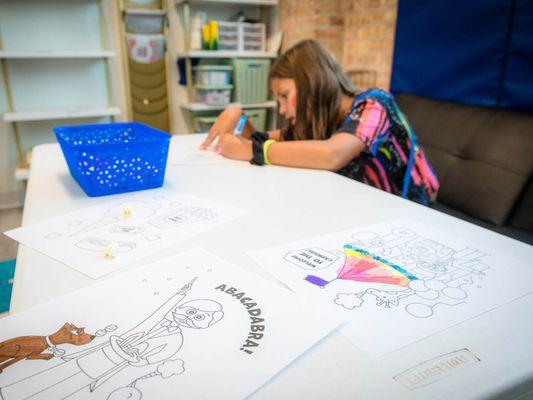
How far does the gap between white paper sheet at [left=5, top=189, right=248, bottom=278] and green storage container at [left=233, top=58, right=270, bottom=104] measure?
2.16 metres

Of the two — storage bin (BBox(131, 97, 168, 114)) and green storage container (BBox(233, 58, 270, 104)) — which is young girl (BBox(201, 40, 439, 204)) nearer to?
green storage container (BBox(233, 58, 270, 104))

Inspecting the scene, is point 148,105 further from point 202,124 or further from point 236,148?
point 236,148

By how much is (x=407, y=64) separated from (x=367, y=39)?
20.2 inches

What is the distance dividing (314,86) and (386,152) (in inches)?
12.3

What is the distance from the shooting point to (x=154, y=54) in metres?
2.91

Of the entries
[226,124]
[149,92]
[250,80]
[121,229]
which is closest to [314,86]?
[226,124]

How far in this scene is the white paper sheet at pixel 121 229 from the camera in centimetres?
65

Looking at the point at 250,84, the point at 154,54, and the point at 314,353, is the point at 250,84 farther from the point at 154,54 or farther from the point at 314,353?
the point at 314,353

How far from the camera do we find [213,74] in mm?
2842

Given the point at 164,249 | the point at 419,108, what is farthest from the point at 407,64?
the point at 164,249

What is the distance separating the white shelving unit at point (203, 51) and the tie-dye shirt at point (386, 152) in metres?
1.80

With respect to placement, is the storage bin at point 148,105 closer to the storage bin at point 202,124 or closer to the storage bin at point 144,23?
the storage bin at point 202,124

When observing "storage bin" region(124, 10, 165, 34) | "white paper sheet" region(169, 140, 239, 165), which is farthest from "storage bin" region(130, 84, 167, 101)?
"white paper sheet" region(169, 140, 239, 165)

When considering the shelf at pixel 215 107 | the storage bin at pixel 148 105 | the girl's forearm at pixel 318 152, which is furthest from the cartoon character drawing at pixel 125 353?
the storage bin at pixel 148 105
